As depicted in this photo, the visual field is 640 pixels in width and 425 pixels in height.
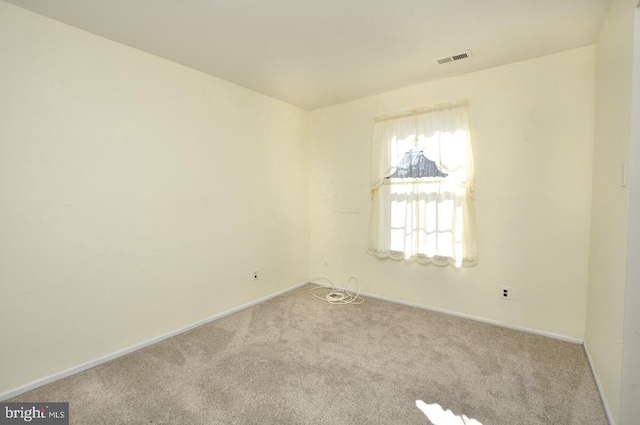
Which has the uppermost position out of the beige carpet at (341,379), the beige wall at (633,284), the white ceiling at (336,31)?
the white ceiling at (336,31)

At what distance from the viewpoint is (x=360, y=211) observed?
3.84 meters

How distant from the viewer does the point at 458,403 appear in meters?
1.83

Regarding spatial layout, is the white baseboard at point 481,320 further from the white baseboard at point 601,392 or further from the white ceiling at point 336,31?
the white ceiling at point 336,31

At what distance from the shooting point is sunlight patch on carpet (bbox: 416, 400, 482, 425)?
1679 mm

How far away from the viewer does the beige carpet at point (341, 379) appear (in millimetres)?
1740

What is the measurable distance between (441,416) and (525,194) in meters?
2.06

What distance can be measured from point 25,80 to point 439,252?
3.70 m

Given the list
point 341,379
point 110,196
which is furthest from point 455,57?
point 110,196

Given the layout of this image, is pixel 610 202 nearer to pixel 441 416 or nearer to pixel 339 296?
pixel 441 416

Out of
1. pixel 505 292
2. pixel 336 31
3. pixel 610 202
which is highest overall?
pixel 336 31
